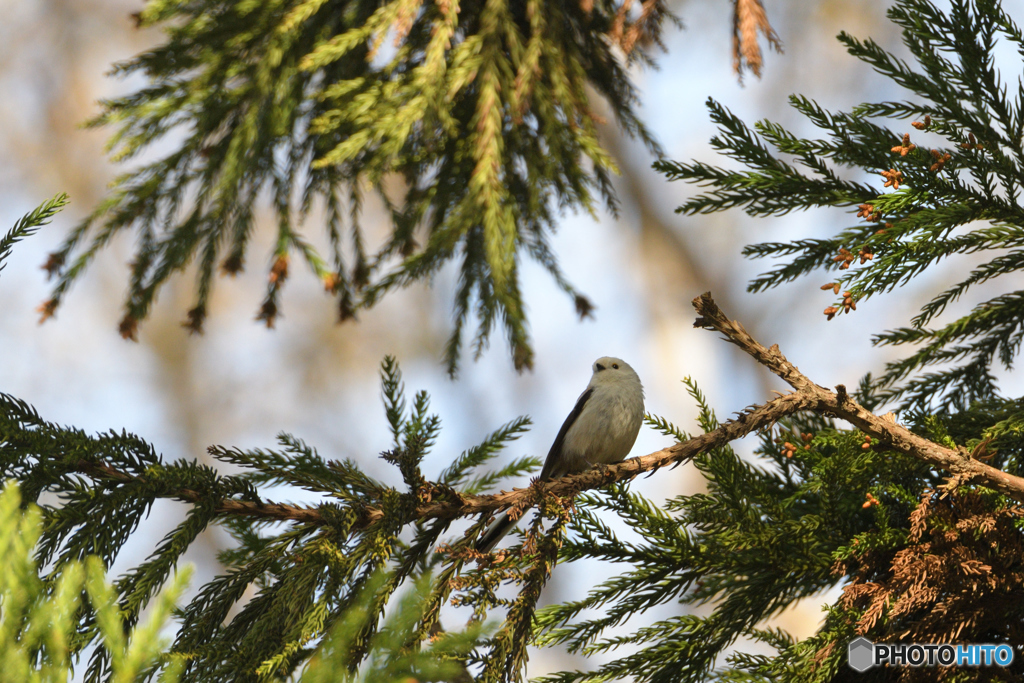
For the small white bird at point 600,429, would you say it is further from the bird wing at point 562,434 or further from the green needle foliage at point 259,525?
the green needle foliage at point 259,525

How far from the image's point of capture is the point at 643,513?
63.6 inches

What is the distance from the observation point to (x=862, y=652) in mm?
1368

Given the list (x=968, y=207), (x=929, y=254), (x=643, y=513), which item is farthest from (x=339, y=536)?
(x=968, y=207)

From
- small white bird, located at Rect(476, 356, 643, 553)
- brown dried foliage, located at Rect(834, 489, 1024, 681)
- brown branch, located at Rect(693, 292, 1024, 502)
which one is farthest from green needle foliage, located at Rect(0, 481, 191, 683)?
small white bird, located at Rect(476, 356, 643, 553)

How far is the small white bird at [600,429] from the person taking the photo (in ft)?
9.23

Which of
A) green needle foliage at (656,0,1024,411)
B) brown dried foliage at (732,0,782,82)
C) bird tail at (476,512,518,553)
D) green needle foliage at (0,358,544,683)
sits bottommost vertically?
green needle foliage at (0,358,544,683)

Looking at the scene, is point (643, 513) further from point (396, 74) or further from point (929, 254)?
point (396, 74)

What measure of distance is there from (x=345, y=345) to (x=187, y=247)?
9.49 metres

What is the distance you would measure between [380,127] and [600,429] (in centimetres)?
140

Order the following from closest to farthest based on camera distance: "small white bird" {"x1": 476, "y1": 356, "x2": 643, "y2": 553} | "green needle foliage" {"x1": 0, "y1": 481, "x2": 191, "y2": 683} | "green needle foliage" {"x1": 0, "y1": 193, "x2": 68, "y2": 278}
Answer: "green needle foliage" {"x1": 0, "y1": 481, "x2": 191, "y2": 683}
"green needle foliage" {"x1": 0, "y1": 193, "x2": 68, "y2": 278}
"small white bird" {"x1": 476, "y1": 356, "x2": 643, "y2": 553}
